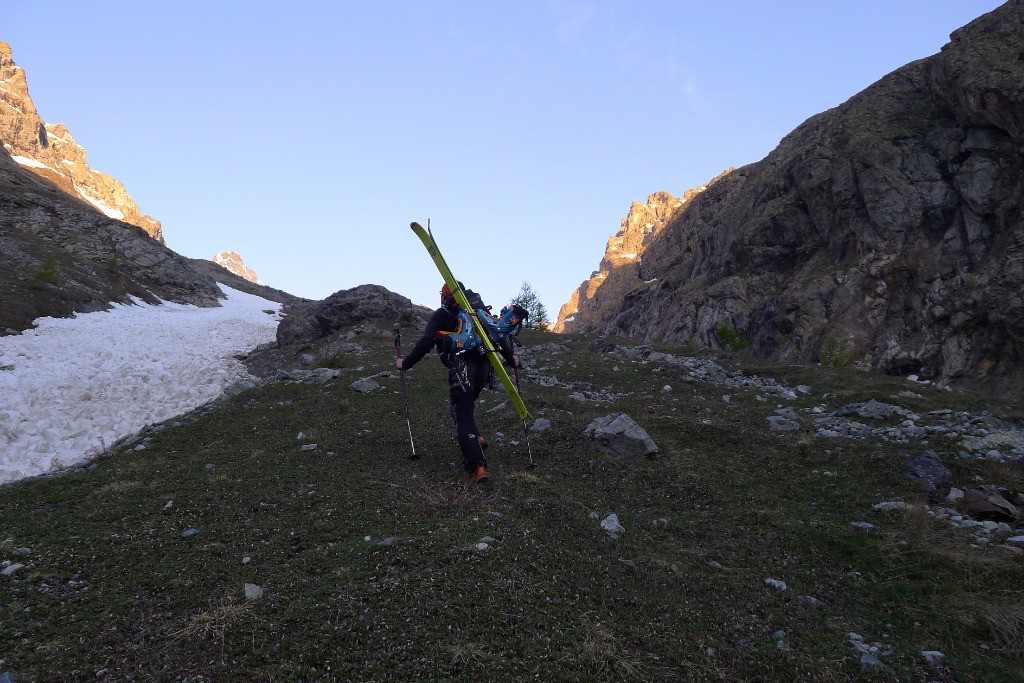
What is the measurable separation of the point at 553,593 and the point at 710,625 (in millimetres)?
1578

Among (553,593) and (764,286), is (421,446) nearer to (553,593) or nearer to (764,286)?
(553,593)

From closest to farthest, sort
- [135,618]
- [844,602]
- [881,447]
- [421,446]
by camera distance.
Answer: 1. [135,618]
2. [844,602]
3. [881,447]
4. [421,446]

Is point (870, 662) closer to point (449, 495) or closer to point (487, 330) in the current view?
point (449, 495)

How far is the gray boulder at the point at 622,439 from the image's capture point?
10586mm

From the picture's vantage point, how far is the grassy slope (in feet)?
14.8

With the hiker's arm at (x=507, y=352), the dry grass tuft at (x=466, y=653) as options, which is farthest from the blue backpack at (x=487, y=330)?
the dry grass tuft at (x=466, y=653)

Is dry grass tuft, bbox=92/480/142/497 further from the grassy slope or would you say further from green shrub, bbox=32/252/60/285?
green shrub, bbox=32/252/60/285

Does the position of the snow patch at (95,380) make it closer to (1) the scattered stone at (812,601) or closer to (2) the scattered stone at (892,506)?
(1) the scattered stone at (812,601)

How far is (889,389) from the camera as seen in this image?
56.0ft

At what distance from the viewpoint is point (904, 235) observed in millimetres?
46562

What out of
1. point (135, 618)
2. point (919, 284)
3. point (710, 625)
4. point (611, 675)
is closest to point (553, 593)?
point (611, 675)

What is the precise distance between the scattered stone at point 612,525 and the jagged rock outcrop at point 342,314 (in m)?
28.1

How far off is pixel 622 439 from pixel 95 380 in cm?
1780

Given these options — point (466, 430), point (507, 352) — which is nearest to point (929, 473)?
point (507, 352)
